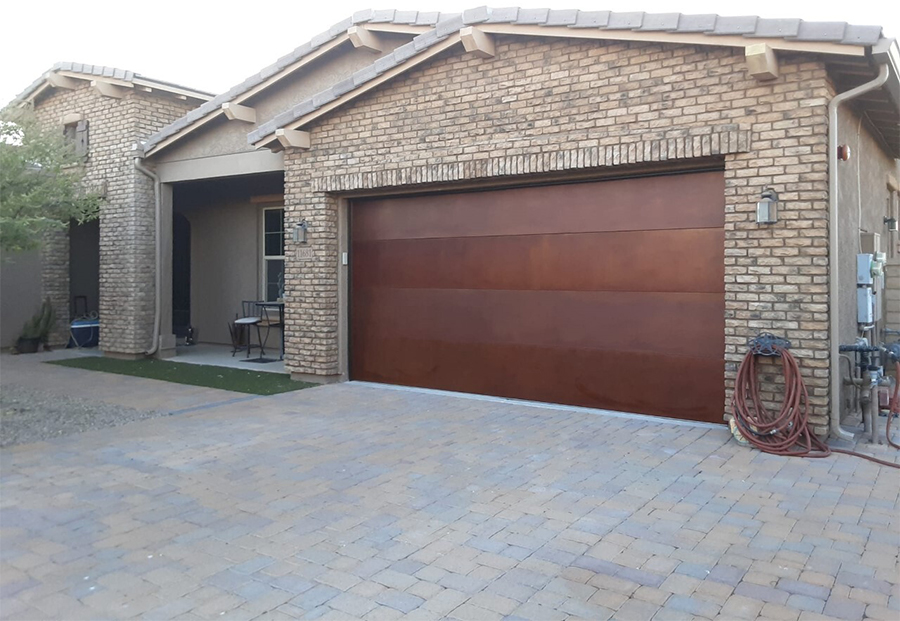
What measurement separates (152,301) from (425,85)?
698 centimetres

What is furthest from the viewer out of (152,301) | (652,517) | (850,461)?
(152,301)

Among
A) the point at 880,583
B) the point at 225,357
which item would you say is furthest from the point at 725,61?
the point at 225,357

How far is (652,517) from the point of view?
4.89m

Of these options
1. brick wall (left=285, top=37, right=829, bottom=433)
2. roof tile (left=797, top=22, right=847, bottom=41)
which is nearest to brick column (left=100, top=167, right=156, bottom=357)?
brick wall (left=285, top=37, right=829, bottom=433)

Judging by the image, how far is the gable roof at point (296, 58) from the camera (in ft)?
33.1

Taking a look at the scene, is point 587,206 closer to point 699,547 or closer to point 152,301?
point 699,547

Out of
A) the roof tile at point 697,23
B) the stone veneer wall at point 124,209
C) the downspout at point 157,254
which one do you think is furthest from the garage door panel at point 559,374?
the stone veneer wall at point 124,209

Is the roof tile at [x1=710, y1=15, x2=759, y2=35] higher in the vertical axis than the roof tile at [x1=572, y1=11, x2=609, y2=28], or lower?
lower

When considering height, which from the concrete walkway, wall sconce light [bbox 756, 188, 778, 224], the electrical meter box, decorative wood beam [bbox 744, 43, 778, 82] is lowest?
the concrete walkway

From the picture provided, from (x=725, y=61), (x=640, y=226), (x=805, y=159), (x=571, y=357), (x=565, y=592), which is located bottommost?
(x=565, y=592)

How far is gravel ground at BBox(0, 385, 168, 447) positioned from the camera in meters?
7.36

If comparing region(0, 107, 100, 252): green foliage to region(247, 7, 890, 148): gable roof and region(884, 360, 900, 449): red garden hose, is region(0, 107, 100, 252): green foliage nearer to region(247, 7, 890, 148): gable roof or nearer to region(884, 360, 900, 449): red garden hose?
region(247, 7, 890, 148): gable roof

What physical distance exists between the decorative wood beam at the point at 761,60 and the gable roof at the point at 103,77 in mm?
10155

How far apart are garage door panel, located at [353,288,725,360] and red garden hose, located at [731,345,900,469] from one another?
67 centimetres
